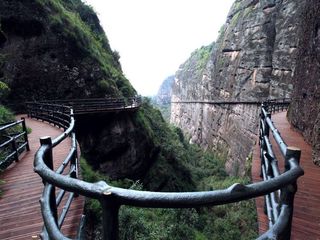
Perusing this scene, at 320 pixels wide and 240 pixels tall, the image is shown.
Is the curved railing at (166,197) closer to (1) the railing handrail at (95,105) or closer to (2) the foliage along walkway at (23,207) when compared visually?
(2) the foliage along walkway at (23,207)

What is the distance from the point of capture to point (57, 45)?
2331 cm

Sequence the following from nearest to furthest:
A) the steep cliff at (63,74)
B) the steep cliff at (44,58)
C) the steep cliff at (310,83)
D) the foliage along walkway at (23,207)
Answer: the foliage along walkway at (23,207), the steep cliff at (310,83), the steep cliff at (63,74), the steep cliff at (44,58)

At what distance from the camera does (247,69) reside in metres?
38.2

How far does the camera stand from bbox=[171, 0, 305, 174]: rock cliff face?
3225cm

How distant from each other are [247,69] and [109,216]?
39143 millimetres

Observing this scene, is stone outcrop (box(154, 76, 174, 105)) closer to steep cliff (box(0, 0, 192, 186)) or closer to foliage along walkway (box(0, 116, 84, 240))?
steep cliff (box(0, 0, 192, 186))

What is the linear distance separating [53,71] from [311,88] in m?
18.9

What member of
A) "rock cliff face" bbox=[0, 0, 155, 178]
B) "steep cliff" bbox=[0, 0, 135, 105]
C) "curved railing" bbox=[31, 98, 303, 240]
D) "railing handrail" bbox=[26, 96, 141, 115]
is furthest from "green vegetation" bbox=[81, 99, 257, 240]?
"curved railing" bbox=[31, 98, 303, 240]

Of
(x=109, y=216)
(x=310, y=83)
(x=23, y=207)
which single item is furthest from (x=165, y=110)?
(x=109, y=216)

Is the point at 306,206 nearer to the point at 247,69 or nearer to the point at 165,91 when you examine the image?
the point at 247,69

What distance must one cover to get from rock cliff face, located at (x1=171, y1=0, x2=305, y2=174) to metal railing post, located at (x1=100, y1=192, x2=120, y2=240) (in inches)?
1242

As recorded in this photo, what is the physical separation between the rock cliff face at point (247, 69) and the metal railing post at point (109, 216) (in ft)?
103

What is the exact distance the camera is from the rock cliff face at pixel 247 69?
106ft

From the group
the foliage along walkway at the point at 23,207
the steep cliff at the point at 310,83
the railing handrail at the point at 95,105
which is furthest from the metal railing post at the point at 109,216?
the railing handrail at the point at 95,105
